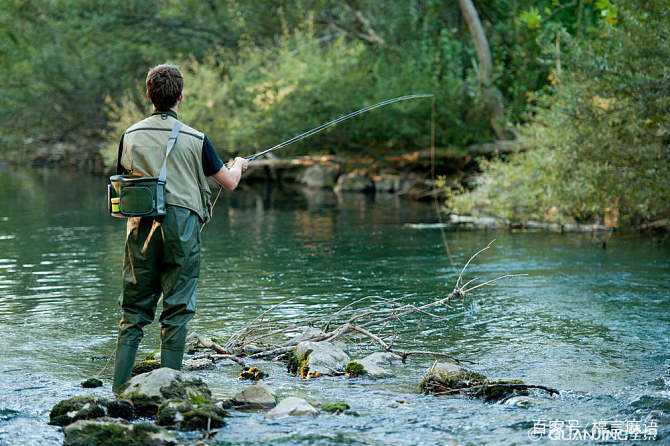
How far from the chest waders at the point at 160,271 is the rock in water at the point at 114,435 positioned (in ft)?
2.97

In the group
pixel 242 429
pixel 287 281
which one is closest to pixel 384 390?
pixel 242 429

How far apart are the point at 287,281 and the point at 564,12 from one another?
19.5 m

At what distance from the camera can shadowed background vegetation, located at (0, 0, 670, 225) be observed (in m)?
15.4

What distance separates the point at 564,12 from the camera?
30.0m

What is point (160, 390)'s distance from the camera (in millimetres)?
6348

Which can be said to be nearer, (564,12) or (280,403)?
(280,403)

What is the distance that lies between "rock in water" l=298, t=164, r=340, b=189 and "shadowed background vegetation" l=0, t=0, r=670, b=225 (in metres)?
0.58

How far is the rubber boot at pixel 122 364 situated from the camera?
21.7ft

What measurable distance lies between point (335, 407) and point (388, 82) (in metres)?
24.1

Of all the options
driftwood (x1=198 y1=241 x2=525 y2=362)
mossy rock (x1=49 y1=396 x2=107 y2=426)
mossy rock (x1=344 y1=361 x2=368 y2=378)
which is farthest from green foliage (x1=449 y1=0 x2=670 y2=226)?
mossy rock (x1=49 y1=396 x2=107 y2=426)

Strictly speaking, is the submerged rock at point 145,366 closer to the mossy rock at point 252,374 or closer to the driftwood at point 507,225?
the mossy rock at point 252,374

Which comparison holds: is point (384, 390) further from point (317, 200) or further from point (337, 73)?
point (337, 73)

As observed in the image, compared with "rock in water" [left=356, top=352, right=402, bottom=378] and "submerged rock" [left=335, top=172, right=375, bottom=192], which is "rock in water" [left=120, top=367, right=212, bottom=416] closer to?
"rock in water" [left=356, top=352, right=402, bottom=378]

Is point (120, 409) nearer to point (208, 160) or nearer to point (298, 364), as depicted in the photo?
point (208, 160)
